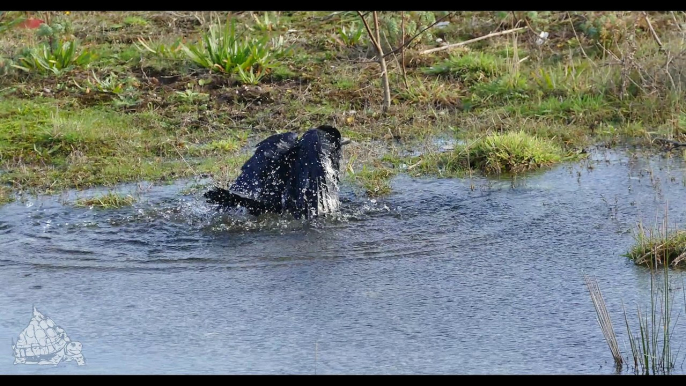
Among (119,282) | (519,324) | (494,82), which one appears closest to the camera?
(519,324)

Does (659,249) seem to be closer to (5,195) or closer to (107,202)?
(107,202)

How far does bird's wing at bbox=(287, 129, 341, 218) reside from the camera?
6074mm

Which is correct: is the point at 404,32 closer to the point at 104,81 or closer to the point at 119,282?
the point at 104,81

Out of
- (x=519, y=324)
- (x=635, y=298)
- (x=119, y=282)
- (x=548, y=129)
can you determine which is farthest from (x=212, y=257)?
(x=548, y=129)

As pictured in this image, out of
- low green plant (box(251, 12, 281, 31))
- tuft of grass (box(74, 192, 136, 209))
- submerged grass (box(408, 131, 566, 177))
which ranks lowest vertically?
tuft of grass (box(74, 192, 136, 209))

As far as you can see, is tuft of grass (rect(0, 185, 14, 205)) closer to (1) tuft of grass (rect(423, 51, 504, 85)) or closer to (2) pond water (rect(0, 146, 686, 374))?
(2) pond water (rect(0, 146, 686, 374))

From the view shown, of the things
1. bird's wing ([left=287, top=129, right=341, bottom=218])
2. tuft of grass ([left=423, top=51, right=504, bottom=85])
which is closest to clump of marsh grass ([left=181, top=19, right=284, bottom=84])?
tuft of grass ([left=423, top=51, right=504, bottom=85])

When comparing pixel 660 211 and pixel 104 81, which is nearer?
pixel 660 211

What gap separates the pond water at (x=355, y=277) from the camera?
4129mm

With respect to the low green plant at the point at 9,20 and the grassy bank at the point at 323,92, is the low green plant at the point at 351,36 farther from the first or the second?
the low green plant at the point at 9,20

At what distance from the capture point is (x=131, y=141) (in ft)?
26.3

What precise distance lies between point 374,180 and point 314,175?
0.94 meters

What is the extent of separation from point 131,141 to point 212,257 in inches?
107

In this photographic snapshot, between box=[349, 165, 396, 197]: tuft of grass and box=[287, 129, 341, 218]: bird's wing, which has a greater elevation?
box=[287, 129, 341, 218]: bird's wing
